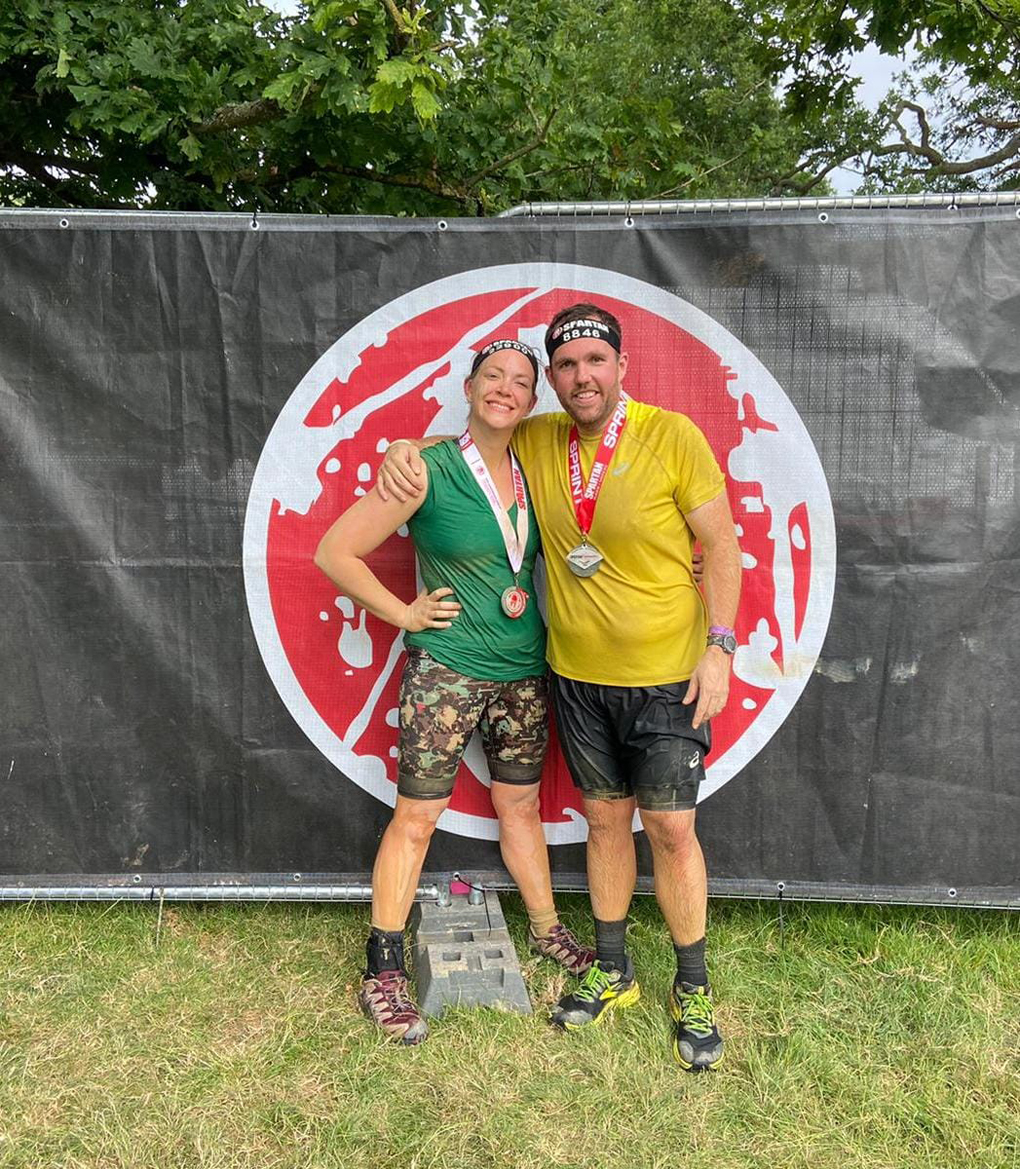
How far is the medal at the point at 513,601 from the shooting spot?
2.83 meters

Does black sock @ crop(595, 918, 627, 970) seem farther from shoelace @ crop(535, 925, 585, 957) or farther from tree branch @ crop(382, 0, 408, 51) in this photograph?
tree branch @ crop(382, 0, 408, 51)

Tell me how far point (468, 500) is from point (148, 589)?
1.19 metres

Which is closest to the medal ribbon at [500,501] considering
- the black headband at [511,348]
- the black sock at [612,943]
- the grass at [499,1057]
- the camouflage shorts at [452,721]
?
the black headband at [511,348]

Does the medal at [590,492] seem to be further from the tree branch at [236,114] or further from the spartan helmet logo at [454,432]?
the tree branch at [236,114]

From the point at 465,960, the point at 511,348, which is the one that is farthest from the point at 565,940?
the point at 511,348

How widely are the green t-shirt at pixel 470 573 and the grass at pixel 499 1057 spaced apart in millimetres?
1026

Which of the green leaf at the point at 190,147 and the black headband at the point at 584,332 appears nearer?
the black headband at the point at 584,332

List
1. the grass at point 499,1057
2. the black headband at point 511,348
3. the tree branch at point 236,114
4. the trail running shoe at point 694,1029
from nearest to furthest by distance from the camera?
the grass at point 499,1057 < the trail running shoe at point 694,1029 < the black headband at point 511,348 < the tree branch at point 236,114

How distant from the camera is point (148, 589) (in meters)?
3.18

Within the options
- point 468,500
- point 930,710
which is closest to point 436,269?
point 468,500

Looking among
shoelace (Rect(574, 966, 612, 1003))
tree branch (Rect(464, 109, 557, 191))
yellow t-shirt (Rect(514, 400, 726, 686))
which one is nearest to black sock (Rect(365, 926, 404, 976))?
shoelace (Rect(574, 966, 612, 1003))

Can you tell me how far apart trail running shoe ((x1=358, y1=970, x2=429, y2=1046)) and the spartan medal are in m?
1.33

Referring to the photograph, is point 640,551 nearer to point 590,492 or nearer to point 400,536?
point 590,492

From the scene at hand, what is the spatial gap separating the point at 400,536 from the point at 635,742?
1.07m
